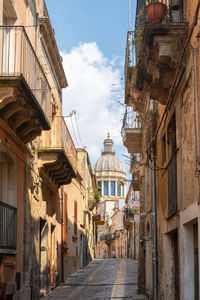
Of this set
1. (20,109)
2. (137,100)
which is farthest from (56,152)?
(20,109)

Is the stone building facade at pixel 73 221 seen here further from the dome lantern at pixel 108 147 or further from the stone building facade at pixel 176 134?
the dome lantern at pixel 108 147

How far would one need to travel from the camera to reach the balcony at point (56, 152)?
50.4ft

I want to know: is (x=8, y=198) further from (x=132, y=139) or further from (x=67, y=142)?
(x=132, y=139)

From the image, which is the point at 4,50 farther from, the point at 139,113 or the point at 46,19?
the point at 139,113

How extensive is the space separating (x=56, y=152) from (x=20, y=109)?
15.8 ft

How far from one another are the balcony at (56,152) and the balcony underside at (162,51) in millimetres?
6015

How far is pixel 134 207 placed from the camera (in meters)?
20.1

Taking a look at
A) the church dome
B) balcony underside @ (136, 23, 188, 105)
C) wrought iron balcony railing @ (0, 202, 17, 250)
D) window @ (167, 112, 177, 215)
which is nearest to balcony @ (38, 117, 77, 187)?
wrought iron balcony railing @ (0, 202, 17, 250)

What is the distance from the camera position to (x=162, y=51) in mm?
8445

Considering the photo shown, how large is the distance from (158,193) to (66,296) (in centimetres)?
521

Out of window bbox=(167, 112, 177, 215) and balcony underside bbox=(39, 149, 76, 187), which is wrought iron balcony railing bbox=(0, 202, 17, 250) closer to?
window bbox=(167, 112, 177, 215)

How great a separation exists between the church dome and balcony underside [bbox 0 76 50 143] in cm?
9045

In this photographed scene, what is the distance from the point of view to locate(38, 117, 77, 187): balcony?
1537 centimetres

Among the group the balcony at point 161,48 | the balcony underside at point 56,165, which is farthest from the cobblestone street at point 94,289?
the balcony at point 161,48
